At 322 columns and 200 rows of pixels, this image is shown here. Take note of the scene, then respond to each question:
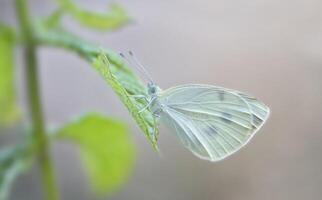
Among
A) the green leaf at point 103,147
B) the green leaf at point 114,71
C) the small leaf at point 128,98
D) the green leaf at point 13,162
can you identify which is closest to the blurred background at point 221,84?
the green leaf at point 103,147

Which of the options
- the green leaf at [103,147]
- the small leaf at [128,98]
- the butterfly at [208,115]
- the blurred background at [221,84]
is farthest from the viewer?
the blurred background at [221,84]

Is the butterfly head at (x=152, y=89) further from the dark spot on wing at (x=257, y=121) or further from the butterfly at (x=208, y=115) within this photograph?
the dark spot on wing at (x=257, y=121)

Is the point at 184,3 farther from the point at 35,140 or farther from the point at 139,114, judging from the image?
the point at 139,114

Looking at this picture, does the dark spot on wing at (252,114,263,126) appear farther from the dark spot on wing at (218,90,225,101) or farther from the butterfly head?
the butterfly head

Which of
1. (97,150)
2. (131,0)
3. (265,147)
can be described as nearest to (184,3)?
(131,0)

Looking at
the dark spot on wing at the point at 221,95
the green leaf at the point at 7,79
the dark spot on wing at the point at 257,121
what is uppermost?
the green leaf at the point at 7,79

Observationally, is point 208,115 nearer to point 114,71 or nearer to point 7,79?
point 114,71

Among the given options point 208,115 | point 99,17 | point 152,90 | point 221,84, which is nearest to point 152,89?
point 152,90
